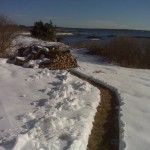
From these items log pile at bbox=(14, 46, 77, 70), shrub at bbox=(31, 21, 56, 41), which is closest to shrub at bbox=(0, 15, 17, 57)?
log pile at bbox=(14, 46, 77, 70)

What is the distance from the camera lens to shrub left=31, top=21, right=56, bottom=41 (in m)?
35.8

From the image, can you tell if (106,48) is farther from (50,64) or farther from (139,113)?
(139,113)

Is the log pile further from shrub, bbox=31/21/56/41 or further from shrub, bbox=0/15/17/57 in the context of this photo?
shrub, bbox=31/21/56/41

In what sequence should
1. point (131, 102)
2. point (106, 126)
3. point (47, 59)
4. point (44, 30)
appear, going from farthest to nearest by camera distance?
point (44, 30)
point (47, 59)
point (131, 102)
point (106, 126)

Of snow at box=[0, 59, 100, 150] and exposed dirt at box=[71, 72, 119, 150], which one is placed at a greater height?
snow at box=[0, 59, 100, 150]

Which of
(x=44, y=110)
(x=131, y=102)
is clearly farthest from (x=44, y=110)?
(x=131, y=102)

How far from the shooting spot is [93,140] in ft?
23.5

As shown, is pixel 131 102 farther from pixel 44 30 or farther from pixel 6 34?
pixel 44 30

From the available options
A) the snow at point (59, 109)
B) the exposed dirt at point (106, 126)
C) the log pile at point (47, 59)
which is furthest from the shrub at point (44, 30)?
the exposed dirt at point (106, 126)

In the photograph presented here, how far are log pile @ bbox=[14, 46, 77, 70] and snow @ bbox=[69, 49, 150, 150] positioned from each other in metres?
0.87

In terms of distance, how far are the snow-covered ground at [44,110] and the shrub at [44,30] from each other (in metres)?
23.6

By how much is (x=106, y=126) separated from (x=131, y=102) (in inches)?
78.7

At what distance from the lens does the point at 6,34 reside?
919 inches

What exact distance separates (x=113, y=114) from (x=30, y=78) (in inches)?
150
